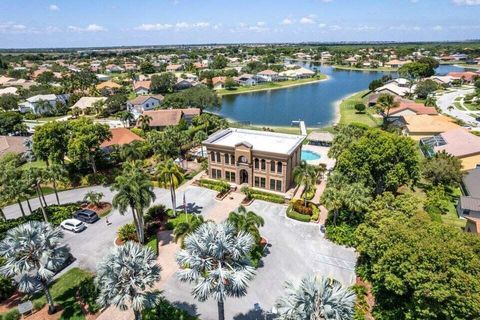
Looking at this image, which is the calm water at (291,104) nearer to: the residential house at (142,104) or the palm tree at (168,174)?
the residential house at (142,104)

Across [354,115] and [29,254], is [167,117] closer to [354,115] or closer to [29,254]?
[354,115]

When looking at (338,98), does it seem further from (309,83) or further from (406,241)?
(406,241)

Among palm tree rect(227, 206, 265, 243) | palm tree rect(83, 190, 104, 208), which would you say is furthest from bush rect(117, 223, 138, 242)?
palm tree rect(227, 206, 265, 243)

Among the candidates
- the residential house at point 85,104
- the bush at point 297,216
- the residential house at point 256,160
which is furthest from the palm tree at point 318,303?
the residential house at point 85,104

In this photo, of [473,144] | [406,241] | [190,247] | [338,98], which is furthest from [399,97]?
[190,247]

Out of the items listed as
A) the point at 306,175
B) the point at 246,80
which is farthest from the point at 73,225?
the point at 246,80

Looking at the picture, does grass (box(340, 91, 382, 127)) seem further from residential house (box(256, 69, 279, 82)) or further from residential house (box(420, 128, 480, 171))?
residential house (box(256, 69, 279, 82))
